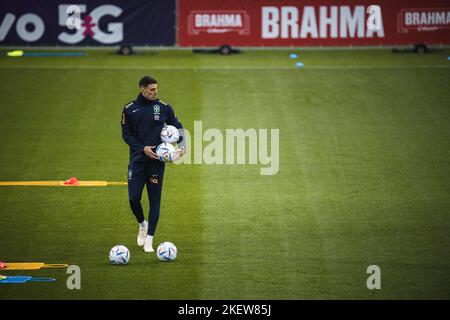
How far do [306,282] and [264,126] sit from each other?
1084 centimetres

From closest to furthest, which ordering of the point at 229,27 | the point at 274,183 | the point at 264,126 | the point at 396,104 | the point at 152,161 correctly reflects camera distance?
the point at 152,161 < the point at 274,183 < the point at 264,126 < the point at 396,104 < the point at 229,27

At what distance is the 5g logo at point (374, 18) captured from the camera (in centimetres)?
3123

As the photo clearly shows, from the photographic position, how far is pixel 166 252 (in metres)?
12.7

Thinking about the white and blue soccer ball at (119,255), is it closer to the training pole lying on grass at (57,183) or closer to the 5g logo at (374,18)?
the training pole lying on grass at (57,183)

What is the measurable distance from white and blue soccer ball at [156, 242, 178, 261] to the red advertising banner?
1949cm

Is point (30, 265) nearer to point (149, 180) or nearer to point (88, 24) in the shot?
point (149, 180)

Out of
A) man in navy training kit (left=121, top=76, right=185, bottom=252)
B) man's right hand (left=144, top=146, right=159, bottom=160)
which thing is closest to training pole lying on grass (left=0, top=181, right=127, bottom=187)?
man in navy training kit (left=121, top=76, right=185, bottom=252)

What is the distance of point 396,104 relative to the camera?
24.4 meters

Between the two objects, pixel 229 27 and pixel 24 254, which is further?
pixel 229 27

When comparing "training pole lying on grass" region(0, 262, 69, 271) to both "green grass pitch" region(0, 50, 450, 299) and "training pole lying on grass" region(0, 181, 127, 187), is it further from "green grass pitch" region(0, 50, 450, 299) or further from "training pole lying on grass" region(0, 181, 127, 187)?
"training pole lying on grass" region(0, 181, 127, 187)

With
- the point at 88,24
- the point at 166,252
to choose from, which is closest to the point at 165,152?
the point at 166,252

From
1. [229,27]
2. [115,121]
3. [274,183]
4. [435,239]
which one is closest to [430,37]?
[229,27]

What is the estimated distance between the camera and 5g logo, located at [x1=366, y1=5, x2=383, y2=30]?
31.2m

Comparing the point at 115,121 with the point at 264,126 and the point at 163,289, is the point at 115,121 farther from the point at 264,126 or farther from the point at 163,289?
the point at 163,289
